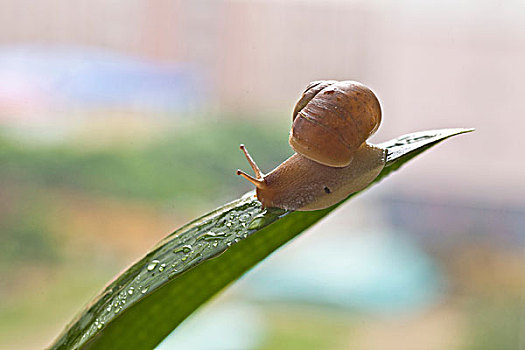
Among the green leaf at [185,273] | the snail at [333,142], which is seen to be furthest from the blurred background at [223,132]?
the green leaf at [185,273]

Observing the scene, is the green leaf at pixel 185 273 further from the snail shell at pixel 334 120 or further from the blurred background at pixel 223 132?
the blurred background at pixel 223 132

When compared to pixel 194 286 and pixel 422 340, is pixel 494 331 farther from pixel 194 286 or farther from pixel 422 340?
pixel 194 286

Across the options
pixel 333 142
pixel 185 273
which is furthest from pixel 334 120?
pixel 185 273

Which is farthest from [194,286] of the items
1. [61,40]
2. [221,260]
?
[61,40]

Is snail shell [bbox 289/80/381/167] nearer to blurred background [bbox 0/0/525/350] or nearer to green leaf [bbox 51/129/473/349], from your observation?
green leaf [bbox 51/129/473/349]

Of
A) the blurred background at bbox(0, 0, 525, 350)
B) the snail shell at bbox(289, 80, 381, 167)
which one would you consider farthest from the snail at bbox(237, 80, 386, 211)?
the blurred background at bbox(0, 0, 525, 350)
